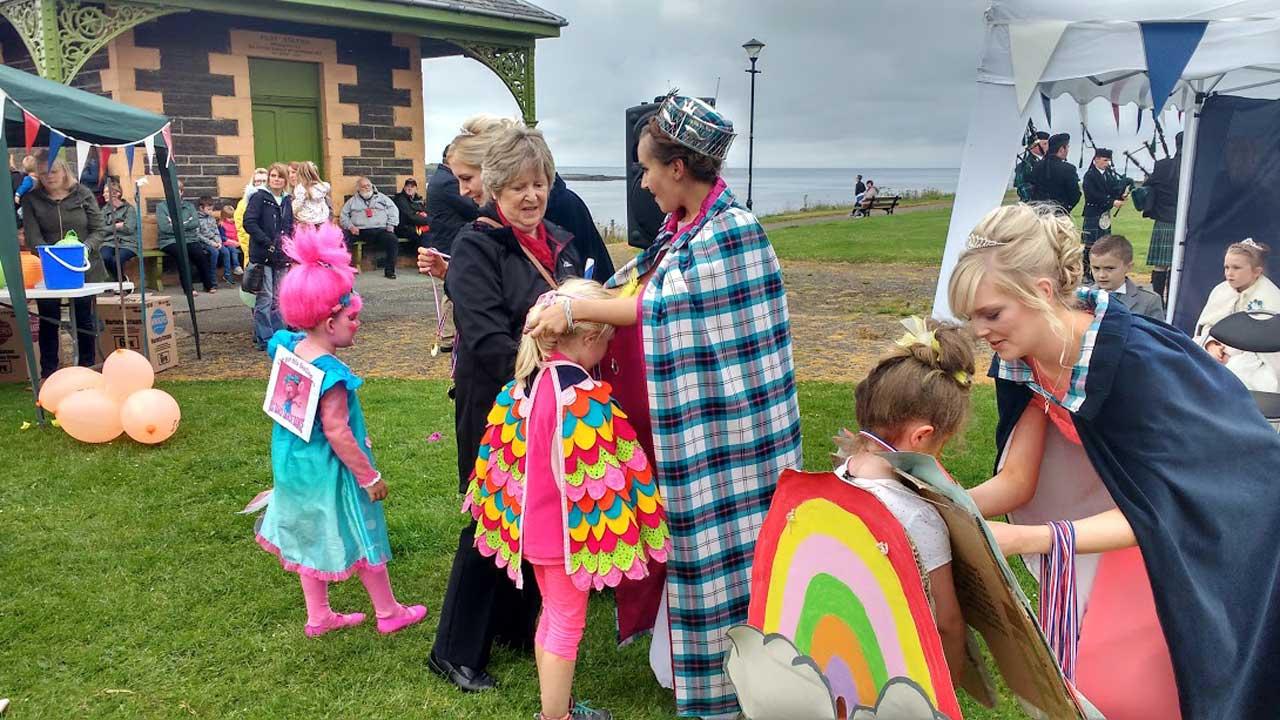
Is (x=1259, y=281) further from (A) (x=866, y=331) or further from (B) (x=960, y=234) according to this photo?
(A) (x=866, y=331)

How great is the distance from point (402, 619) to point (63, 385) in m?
4.06

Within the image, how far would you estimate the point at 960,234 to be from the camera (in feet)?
24.7

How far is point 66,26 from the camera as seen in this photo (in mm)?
11422

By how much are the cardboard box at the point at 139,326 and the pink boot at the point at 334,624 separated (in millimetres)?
5563

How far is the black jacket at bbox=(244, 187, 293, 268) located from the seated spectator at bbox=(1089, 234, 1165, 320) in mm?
6994

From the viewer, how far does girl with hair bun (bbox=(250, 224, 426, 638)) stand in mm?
3193

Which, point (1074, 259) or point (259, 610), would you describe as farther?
point (259, 610)

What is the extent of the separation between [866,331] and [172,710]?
8288mm

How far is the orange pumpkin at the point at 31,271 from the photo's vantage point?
7.51 meters

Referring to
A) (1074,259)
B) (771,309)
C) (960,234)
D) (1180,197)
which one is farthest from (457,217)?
(1180,197)

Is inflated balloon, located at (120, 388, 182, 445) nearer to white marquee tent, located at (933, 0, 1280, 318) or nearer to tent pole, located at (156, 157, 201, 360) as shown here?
tent pole, located at (156, 157, 201, 360)

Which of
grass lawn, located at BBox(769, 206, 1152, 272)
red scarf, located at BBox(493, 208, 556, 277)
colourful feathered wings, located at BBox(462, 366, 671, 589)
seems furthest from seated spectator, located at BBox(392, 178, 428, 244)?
colourful feathered wings, located at BBox(462, 366, 671, 589)

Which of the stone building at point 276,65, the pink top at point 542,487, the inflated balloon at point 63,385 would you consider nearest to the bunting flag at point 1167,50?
the pink top at point 542,487

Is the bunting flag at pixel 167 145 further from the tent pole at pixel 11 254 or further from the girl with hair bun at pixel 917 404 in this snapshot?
the girl with hair bun at pixel 917 404
